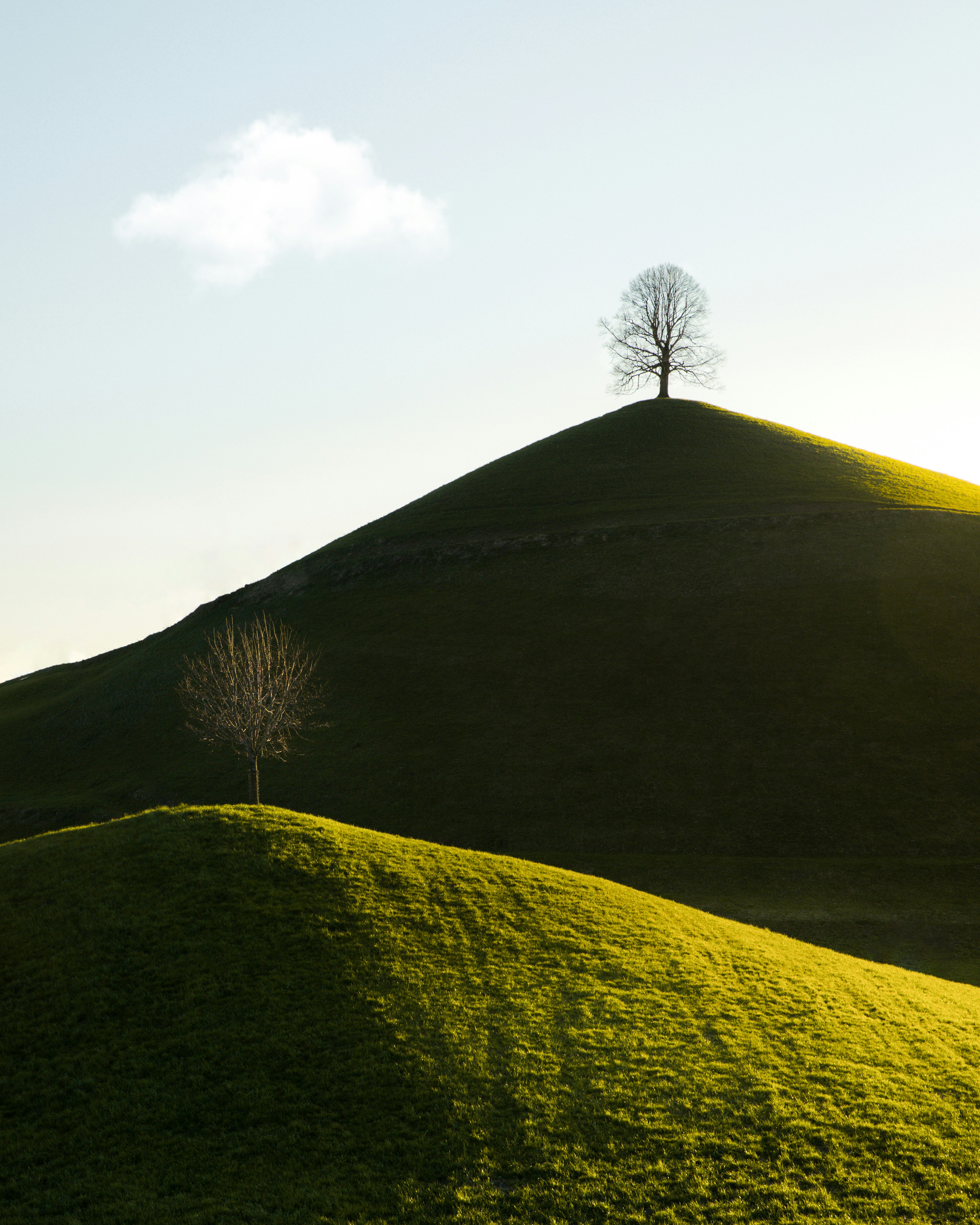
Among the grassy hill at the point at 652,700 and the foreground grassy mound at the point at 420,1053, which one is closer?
the foreground grassy mound at the point at 420,1053

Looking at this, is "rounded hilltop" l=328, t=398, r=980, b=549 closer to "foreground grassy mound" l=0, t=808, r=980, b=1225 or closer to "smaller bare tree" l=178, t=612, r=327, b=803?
"smaller bare tree" l=178, t=612, r=327, b=803

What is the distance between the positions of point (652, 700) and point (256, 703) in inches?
940

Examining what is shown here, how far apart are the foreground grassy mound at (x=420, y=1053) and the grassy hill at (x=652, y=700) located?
13771 mm

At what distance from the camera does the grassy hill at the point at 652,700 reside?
40531 millimetres

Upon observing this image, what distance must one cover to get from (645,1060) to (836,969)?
32.7 feet

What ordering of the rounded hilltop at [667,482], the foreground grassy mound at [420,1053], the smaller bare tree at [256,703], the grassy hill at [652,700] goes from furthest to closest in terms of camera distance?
the rounded hilltop at [667,482] → the smaller bare tree at [256,703] → the grassy hill at [652,700] → the foreground grassy mound at [420,1053]

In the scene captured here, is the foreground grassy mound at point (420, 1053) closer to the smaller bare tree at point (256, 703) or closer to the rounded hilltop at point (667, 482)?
the smaller bare tree at point (256, 703)

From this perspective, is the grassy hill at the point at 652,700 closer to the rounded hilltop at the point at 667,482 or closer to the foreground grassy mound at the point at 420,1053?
the rounded hilltop at the point at 667,482

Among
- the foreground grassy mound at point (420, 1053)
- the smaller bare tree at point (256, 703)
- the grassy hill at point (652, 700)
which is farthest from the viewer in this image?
the smaller bare tree at point (256, 703)

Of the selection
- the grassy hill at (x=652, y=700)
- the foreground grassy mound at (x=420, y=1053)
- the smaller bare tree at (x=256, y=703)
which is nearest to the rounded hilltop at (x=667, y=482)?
the grassy hill at (x=652, y=700)

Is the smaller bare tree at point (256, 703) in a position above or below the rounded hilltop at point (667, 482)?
below

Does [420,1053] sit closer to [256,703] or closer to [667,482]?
[256,703]

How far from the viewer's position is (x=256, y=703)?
44.2m

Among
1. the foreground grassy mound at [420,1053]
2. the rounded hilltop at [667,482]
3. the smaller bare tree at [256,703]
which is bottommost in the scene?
the foreground grassy mound at [420,1053]
